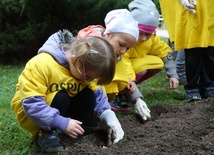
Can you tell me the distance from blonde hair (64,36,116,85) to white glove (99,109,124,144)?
0.29 m

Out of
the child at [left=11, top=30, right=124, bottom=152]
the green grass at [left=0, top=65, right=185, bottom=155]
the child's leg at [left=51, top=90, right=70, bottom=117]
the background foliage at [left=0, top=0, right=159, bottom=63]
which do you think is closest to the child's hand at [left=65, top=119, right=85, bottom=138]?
the child at [left=11, top=30, right=124, bottom=152]

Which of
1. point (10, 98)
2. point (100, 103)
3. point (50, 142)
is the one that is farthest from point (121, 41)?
point (10, 98)

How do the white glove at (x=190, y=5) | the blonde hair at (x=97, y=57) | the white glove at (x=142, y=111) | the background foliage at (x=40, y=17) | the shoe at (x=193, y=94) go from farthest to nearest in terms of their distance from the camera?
the background foliage at (x=40, y=17) < the shoe at (x=193, y=94) < the white glove at (x=190, y=5) < the white glove at (x=142, y=111) < the blonde hair at (x=97, y=57)

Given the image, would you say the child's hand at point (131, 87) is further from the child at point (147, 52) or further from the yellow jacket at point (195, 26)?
the yellow jacket at point (195, 26)

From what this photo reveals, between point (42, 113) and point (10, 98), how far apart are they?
1.83 meters

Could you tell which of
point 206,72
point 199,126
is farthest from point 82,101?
point 206,72

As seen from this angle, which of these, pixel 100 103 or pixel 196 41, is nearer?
pixel 100 103

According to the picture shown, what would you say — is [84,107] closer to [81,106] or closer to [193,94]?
[81,106]

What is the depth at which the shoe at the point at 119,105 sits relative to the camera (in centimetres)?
310

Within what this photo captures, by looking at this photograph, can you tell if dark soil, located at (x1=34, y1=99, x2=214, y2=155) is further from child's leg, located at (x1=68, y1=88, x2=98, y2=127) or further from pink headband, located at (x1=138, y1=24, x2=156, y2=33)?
pink headband, located at (x1=138, y1=24, x2=156, y2=33)

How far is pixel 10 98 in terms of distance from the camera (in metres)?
3.78

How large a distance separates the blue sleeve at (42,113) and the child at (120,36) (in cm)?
61

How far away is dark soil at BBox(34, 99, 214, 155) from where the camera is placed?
1927mm

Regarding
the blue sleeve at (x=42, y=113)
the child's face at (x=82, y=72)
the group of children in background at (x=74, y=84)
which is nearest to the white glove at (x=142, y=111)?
the group of children in background at (x=74, y=84)
